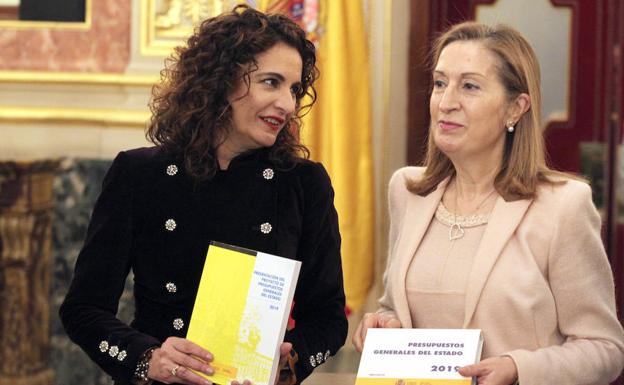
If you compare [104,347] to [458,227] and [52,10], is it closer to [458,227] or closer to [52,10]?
[458,227]

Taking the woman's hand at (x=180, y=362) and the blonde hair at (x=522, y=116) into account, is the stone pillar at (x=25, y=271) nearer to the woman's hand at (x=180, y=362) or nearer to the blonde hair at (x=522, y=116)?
the woman's hand at (x=180, y=362)

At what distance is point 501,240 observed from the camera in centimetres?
261

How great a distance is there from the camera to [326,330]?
2723 millimetres

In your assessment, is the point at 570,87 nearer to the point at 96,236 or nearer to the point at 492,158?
the point at 492,158

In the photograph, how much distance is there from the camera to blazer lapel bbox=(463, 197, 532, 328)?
8.46ft

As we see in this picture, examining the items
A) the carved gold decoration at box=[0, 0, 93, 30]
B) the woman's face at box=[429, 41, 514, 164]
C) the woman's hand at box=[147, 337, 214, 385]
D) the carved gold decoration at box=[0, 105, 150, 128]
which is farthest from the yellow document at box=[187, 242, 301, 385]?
the carved gold decoration at box=[0, 0, 93, 30]

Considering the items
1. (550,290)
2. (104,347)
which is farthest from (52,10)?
(550,290)

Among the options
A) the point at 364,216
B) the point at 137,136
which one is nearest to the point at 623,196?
the point at 364,216

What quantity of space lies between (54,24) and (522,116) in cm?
322

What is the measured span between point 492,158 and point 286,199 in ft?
1.74

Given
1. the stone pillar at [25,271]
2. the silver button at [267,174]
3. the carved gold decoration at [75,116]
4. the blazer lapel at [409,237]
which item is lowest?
the stone pillar at [25,271]

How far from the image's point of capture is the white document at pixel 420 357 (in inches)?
94.1

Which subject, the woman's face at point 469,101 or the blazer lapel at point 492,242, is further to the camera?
the woman's face at point 469,101

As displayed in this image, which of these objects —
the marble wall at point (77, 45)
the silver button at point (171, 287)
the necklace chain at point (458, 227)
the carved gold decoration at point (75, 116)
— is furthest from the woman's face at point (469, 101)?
the marble wall at point (77, 45)
